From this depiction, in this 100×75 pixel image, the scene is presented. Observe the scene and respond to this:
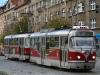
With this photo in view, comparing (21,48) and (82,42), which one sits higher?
(82,42)

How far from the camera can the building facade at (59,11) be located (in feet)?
196

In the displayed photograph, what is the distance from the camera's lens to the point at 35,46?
37.2 metres

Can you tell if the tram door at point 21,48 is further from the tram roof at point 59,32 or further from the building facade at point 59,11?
the building facade at point 59,11

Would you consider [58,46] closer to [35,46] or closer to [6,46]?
[35,46]

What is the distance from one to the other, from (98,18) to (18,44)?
16.8 metres

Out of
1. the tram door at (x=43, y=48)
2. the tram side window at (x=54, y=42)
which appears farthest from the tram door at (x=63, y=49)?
the tram door at (x=43, y=48)

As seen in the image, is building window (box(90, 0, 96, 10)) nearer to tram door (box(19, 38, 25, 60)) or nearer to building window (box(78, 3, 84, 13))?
building window (box(78, 3, 84, 13))

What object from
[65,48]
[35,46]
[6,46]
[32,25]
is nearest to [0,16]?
[32,25]

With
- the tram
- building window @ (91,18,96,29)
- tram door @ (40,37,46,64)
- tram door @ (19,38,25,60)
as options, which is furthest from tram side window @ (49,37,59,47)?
building window @ (91,18,96,29)

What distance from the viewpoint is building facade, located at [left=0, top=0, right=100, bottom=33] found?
2350 inches

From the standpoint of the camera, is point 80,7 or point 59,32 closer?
point 59,32

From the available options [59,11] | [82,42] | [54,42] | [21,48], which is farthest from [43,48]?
[59,11]

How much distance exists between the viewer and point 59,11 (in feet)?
239

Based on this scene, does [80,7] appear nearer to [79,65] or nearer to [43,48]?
[43,48]
